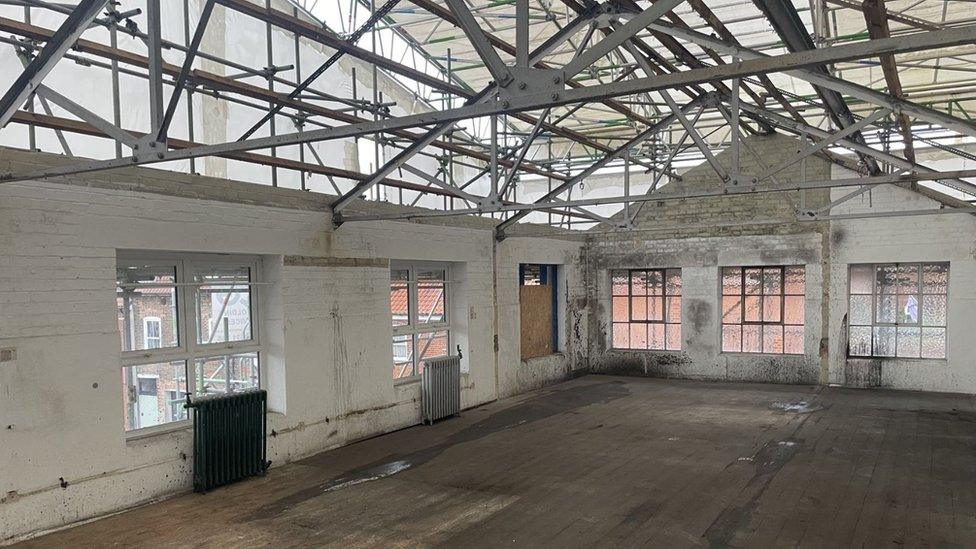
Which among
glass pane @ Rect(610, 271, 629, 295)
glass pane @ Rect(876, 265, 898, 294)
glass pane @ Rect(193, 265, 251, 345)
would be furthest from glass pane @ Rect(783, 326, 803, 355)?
glass pane @ Rect(193, 265, 251, 345)

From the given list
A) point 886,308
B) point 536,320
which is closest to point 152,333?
point 536,320

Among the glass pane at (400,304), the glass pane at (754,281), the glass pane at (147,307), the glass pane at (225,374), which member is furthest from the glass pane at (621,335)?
the glass pane at (147,307)

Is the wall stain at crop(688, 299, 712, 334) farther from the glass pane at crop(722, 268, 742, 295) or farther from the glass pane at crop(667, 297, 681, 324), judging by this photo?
the glass pane at crop(722, 268, 742, 295)

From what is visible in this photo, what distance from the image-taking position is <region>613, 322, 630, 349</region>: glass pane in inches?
531

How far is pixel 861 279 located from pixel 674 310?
327cm

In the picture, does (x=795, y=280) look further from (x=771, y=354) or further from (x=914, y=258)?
(x=914, y=258)

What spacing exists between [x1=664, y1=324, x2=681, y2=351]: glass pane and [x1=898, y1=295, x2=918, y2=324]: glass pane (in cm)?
371

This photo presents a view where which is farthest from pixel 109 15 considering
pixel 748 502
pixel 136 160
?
pixel 748 502

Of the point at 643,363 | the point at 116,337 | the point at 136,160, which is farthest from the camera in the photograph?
the point at 643,363

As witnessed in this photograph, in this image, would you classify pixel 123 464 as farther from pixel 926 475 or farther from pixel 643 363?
pixel 643 363

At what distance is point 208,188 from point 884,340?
10856mm

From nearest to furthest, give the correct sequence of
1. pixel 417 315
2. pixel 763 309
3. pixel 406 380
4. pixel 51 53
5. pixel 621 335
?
pixel 51 53 → pixel 406 380 → pixel 417 315 → pixel 763 309 → pixel 621 335

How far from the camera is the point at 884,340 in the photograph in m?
11.2

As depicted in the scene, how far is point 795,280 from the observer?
11898 mm
